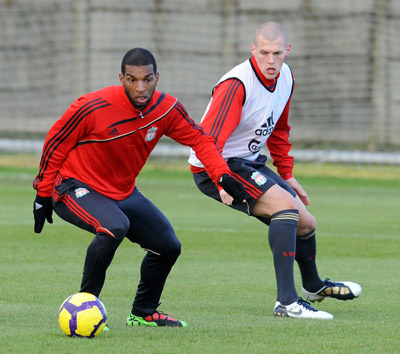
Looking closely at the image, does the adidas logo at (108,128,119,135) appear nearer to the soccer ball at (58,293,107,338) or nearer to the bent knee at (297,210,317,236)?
the soccer ball at (58,293,107,338)

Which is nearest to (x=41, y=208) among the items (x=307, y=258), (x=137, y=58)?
(x=137, y=58)

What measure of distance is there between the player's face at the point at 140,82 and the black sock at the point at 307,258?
81.2 inches

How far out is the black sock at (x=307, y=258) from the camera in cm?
741

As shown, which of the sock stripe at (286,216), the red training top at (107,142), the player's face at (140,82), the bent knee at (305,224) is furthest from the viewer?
the bent knee at (305,224)

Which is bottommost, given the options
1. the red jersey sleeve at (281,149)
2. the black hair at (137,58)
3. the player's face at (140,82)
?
the red jersey sleeve at (281,149)

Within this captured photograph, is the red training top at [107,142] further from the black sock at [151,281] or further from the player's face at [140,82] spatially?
the black sock at [151,281]

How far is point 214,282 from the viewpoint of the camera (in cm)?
827

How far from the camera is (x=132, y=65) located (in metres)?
6.01

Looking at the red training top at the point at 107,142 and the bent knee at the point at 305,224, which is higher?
the red training top at the point at 107,142

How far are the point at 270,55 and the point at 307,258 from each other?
1.65 meters

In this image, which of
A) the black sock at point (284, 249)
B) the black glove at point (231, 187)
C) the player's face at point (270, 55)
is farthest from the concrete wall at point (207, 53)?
the black glove at point (231, 187)

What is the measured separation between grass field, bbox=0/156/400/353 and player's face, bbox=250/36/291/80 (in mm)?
1802

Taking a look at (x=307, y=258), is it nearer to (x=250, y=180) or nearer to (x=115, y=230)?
(x=250, y=180)

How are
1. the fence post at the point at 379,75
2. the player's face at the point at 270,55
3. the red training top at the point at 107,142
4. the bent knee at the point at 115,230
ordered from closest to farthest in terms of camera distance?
the bent knee at the point at 115,230 < the red training top at the point at 107,142 < the player's face at the point at 270,55 < the fence post at the point at 379,75
